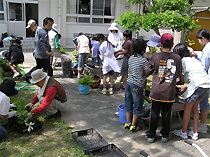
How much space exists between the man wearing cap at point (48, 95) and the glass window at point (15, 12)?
10.6m

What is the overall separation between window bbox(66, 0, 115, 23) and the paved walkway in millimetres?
9698

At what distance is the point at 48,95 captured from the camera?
13.9ft

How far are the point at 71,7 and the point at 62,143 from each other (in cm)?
1265

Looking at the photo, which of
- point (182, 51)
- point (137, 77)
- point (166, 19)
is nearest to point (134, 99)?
point (137, 77)

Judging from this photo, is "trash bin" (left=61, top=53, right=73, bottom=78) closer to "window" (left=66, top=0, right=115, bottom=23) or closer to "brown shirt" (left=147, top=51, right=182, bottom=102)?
"brown shirt" (left=147, top=51, right=182, bottom=102)

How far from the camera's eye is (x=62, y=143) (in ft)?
12.5

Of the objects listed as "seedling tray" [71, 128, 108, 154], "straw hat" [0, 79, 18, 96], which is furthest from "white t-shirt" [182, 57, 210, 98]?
"straw hat" [0, 79, 18, 96]

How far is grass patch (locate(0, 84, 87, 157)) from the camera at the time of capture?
350cm

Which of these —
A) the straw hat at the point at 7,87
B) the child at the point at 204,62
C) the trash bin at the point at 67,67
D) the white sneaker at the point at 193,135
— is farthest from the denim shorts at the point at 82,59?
the white sneaker at the point at 193,135

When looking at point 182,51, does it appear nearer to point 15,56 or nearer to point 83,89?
point 83,89

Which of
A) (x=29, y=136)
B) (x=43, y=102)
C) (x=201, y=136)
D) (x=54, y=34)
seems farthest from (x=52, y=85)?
(x=54, y=34)

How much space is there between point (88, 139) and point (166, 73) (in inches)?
69.7

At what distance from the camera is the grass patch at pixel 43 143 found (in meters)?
3.50

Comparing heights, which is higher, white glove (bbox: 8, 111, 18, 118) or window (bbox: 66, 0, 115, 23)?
window (bbox: 66, 0, 115, 23)
